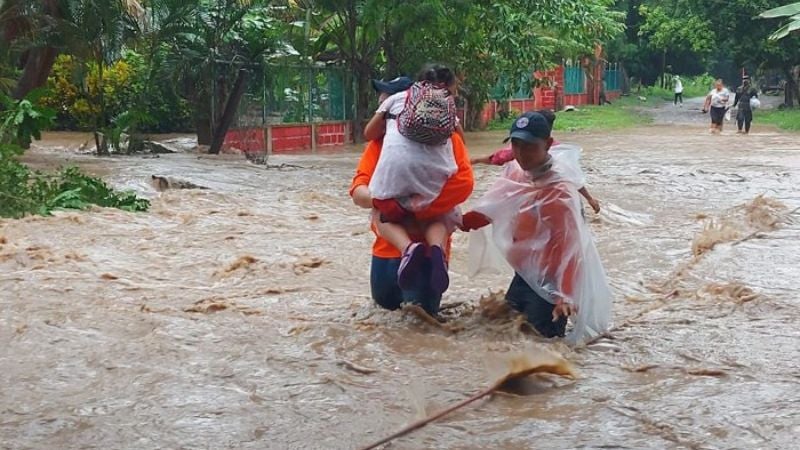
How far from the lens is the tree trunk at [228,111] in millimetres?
19094

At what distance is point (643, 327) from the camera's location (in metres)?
5.85

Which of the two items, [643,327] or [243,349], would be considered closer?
[243,349]

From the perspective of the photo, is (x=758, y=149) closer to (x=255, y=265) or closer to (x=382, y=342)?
(x=255, y=265)

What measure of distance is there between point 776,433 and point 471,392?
1.25 m

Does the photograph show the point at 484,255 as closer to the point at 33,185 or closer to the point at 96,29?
the point at 33,185

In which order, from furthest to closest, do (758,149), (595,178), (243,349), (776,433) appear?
(758,149) → (595,178) → (243,349) → (776,433)

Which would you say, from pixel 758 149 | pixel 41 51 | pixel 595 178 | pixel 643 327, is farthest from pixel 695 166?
pixel 643 327

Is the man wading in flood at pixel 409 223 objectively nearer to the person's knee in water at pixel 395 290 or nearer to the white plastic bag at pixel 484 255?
the person's knee in water at pixel 395 290

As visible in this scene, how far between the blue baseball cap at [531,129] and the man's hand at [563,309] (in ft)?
2.64

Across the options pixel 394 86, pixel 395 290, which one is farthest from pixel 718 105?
pixel 395 290

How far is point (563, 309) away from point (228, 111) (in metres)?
14.6

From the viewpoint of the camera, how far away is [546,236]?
17.4 feet

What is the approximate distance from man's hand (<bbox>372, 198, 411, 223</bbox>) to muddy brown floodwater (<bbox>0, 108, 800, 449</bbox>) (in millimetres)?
553

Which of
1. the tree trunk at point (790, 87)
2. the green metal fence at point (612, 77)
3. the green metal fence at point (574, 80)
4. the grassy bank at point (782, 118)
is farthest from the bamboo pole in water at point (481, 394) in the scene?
the green metal fence at point (612, 77)
